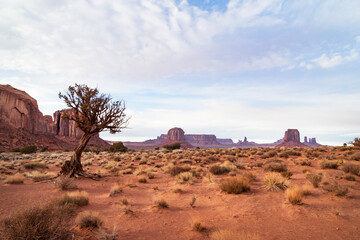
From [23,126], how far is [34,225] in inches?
3716

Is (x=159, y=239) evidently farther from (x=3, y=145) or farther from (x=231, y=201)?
(x=3, y=145)

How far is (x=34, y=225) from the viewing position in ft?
12.5

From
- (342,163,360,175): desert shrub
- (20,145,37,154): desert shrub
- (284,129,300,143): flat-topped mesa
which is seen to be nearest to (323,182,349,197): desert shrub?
(342,163,360,175): desert shrub

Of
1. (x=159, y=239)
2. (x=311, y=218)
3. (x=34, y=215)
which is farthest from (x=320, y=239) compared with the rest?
(x=34, y=215)

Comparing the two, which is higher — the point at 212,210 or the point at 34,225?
the point at 34,225

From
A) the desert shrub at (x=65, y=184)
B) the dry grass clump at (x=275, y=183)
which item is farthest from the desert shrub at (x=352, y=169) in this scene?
the desert shrub at (x=65, y=184)

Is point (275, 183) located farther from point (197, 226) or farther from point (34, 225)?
point (34, 225)

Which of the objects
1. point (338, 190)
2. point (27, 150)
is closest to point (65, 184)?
point (338, 190)

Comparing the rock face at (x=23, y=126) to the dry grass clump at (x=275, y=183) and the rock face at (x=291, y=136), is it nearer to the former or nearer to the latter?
the dry grass clump at (x=275, y=183)

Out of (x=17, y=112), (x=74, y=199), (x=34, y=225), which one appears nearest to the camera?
(x=34, y=225)

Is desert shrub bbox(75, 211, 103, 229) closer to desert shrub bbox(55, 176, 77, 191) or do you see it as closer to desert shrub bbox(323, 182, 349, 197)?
desert shrub bbox(55, 176, 77, 191)

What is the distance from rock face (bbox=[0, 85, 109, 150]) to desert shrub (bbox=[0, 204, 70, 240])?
64682mm

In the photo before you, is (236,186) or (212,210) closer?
(212,210)

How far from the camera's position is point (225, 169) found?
45.5 ft
